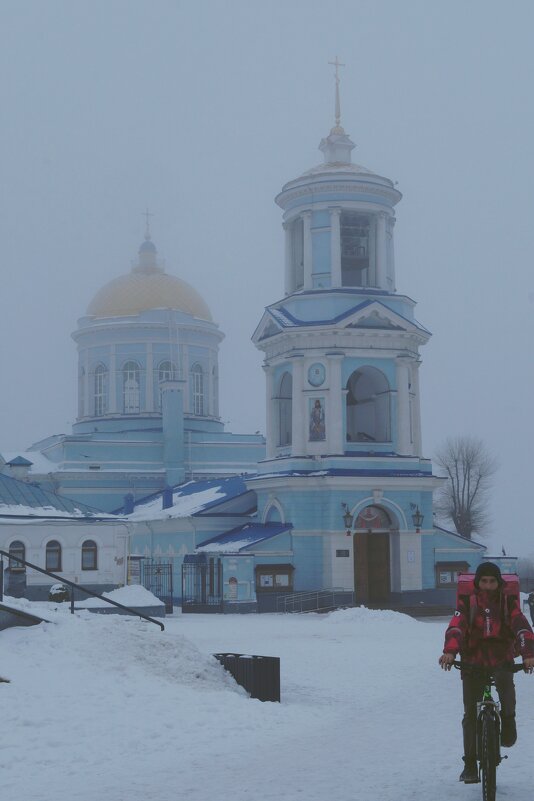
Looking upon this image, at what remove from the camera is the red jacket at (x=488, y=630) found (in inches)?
412

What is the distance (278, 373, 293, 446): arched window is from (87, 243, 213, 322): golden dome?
1999 centimetres

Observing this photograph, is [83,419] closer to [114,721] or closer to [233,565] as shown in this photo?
[233,565]

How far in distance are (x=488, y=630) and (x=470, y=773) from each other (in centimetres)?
115

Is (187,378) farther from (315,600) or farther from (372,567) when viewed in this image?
(315,600)

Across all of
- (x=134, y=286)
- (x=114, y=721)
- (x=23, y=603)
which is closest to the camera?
(x=114, y=721)

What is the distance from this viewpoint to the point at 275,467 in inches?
1866

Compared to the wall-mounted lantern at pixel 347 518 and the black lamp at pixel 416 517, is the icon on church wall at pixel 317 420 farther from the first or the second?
the black lamp at pixel 416 517

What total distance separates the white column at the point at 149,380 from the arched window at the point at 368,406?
18.5 metres

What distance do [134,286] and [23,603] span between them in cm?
5055

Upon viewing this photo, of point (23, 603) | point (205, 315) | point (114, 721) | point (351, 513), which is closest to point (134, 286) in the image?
point (205, 315)

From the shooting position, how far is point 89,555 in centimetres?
4044

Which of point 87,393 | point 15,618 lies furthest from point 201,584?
point 15,618

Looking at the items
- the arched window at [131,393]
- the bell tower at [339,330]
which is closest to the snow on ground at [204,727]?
the bell tower at [339,330]

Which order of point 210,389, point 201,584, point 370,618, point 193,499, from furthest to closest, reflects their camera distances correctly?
point 210,389
point 193,499
point 201,584
point 370,618
